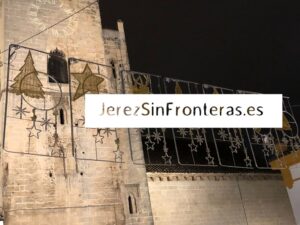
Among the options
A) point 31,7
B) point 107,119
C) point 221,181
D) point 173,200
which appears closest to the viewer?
point 107,119

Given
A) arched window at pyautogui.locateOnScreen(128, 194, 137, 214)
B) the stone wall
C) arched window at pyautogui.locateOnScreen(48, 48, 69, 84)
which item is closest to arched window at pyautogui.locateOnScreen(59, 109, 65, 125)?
arched window at pyautogui.locateOnScreen(48, 48, 69, 84)

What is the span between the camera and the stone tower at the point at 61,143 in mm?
9594

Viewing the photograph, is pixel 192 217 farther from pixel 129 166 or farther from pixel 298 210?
pixel 298 210

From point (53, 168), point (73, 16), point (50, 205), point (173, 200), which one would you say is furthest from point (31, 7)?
point (173, 200)

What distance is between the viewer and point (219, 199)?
14336 mm

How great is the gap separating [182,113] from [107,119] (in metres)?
0.86

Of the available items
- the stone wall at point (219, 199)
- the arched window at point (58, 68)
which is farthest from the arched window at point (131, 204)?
the arched window at point (58, 68)

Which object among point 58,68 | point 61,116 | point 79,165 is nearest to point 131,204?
point 79,165

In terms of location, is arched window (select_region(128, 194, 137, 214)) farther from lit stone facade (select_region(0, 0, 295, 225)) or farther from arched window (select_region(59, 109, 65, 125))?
arched window (select_region(59, 109, 65, 125))

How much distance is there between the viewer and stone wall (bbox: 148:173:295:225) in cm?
1297

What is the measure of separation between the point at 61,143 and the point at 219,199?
7.00 meters

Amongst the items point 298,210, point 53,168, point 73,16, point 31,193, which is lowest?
point 298,210

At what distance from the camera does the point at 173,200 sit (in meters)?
13.1

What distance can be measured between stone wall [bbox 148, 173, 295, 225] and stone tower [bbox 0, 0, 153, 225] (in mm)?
2279
